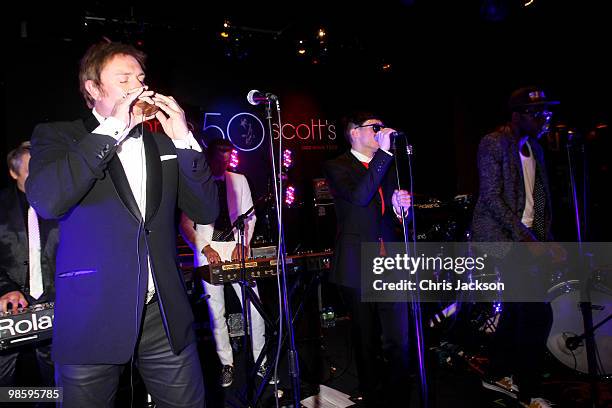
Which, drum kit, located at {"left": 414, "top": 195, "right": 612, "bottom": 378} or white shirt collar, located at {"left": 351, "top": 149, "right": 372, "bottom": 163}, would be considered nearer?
white shirt collar, located at {"left": 351, "top": 149, "right": 372, "bottom": 163}

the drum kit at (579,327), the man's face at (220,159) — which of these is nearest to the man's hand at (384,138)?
the drum kit at (579,327)

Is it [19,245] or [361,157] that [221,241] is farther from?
[361,157]

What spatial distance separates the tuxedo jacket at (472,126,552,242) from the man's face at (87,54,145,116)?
2691mm

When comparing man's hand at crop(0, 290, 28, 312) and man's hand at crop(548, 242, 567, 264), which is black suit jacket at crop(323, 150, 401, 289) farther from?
man's hand at crop(0, 290, 28, 312)

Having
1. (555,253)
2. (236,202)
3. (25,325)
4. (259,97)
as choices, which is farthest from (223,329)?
(555,253)

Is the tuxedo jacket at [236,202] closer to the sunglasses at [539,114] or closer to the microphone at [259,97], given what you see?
the microphone at [259,97]

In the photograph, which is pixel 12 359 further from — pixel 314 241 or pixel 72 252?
pixel 314 241

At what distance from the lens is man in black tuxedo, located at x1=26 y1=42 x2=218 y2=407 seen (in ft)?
4.95

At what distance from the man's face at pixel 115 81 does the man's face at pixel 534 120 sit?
9.56ft

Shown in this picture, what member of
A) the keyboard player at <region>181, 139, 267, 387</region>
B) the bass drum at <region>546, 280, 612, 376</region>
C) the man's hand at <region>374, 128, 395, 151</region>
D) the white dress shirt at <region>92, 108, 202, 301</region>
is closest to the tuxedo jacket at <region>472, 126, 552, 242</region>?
the bass drum at <region>546, 280, 612, 376</region>

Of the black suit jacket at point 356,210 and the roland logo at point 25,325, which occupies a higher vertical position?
the black suit jacket at point 356,210

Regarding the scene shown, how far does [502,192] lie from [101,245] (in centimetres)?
289

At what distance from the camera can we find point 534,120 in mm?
3381

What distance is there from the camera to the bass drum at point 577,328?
359 centimetres
